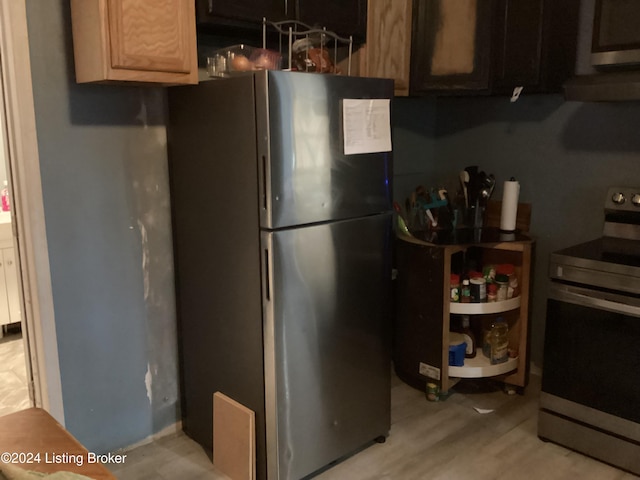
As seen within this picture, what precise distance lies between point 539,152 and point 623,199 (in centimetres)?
49

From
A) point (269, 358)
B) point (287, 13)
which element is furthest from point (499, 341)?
point (287, 13)

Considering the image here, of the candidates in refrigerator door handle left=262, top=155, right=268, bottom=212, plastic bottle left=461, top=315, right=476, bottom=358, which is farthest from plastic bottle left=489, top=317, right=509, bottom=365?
refrigerator door handle left=262, top=155, right=268, bottom=212

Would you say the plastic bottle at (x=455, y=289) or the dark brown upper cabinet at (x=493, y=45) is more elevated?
the dark brown upper cabinet at (x=493, y=45)

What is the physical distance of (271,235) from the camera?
76.4 inches

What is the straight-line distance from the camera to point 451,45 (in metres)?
2.66

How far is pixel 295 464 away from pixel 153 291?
34.4 inches

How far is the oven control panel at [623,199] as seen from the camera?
2576 millimetres

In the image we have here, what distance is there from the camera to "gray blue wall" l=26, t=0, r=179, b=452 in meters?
2.03

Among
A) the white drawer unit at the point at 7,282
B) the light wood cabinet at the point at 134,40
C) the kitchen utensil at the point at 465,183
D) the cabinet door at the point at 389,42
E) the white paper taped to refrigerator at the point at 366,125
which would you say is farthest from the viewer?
the white drawer unit at the point at 7,282

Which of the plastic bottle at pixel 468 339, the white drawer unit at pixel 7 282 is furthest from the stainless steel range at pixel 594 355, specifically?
the white drawer unit at pixel 7 282

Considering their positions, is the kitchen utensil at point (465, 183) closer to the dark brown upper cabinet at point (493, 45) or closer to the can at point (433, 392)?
the dark brown upper cabinet at point (493, 45)

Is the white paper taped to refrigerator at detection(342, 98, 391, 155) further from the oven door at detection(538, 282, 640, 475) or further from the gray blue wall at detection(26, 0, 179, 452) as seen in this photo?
the oven door at detection(538, 282, 640, 475)

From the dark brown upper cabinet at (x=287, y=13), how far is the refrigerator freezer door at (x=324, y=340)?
0.76 metres

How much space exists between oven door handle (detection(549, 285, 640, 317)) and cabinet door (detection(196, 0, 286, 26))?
148 centimetres
